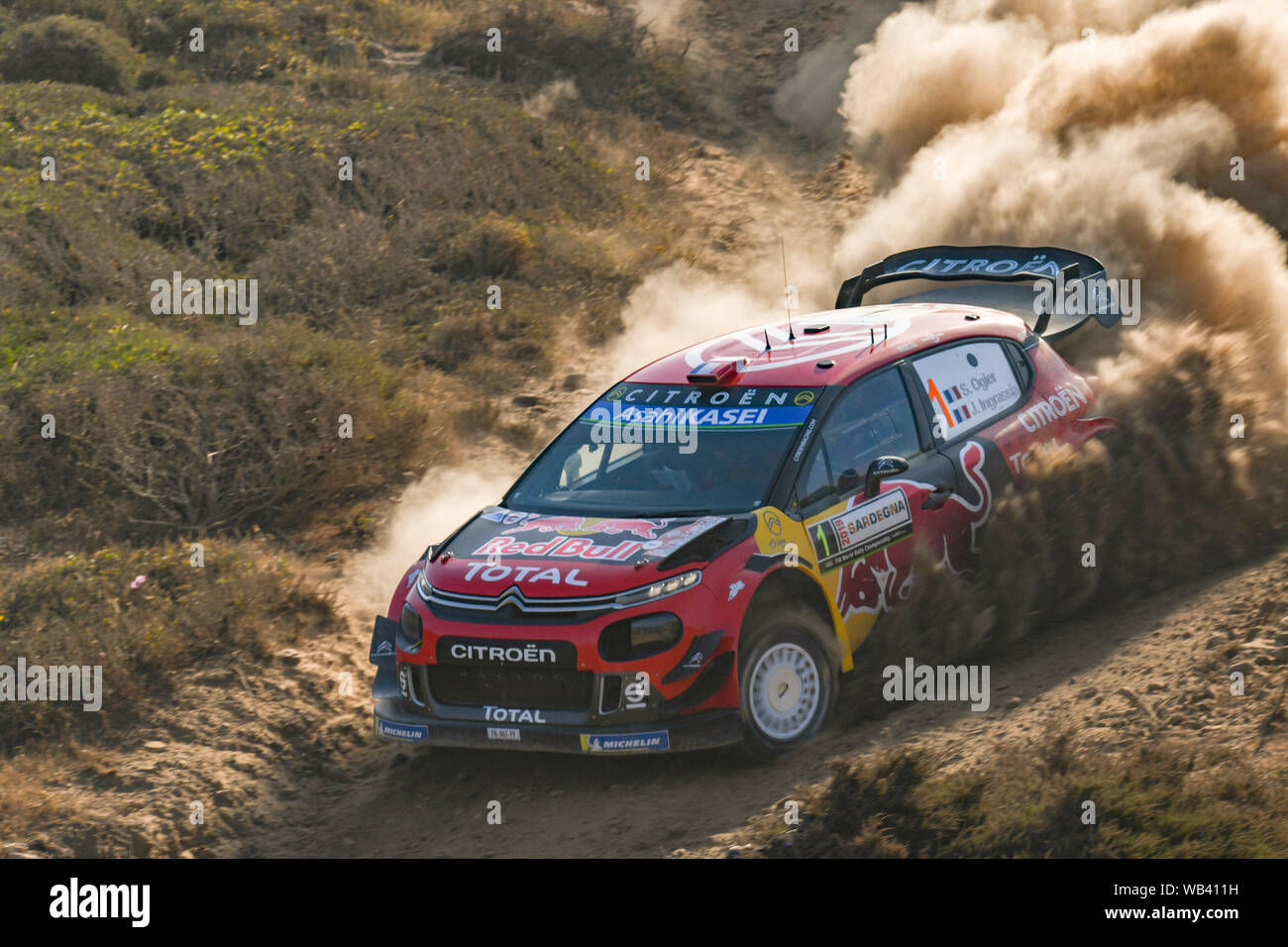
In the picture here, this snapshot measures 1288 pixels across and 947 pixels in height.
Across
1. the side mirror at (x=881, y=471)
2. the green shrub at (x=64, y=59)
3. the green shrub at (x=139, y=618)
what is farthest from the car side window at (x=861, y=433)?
the green shrub at (x=64, y=59)

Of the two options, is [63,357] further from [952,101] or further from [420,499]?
[952,101]

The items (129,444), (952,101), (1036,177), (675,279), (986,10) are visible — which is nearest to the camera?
(129,444)

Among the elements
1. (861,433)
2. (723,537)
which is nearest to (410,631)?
(723,537)

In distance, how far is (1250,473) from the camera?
27.2ft

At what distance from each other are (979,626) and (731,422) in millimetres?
1660

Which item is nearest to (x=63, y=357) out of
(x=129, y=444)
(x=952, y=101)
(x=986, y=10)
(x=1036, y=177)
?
(x=129, y=444)

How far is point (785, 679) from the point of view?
6.54 meters

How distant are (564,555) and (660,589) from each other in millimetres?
537

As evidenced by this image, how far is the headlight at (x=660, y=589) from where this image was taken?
20.6 feet

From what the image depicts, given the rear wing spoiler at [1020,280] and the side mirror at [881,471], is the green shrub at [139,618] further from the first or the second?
the rear wing spoiler at [1020,280]

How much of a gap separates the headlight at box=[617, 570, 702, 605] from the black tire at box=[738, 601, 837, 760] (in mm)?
348

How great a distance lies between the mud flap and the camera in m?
6.90
